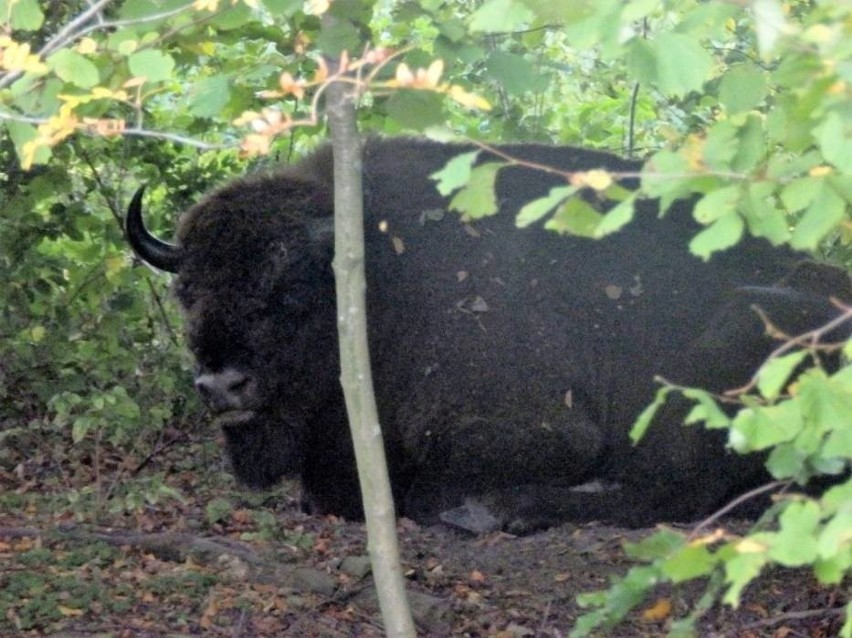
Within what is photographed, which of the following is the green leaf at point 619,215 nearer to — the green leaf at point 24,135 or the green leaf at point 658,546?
the green leaf at point 658,546

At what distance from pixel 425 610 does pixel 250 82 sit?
2.00 meters

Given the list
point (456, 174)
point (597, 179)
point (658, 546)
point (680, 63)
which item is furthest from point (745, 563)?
point (680, 63)

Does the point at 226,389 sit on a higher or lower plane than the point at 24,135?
lower

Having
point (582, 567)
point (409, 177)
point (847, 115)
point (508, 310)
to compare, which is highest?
point (847, 115)

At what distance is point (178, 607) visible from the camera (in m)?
4.68

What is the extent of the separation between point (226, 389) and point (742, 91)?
3917mm

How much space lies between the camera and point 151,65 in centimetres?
284

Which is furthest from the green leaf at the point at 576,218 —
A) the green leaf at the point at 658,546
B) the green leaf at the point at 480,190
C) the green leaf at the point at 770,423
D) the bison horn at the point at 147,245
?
the bison horn at the point at 147,245

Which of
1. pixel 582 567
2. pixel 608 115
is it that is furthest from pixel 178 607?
pixel 608 115

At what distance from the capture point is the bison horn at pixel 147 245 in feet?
21.1

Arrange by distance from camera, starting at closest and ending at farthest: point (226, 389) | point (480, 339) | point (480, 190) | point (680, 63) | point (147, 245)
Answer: point (680, 63) < point (480, 190) < point (226, 389) < point (480, 339) < point (147, 245)

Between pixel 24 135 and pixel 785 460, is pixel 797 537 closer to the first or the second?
pixel 785 460

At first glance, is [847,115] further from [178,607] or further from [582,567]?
[582,567]

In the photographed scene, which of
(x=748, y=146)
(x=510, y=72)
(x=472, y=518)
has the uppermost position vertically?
(x=510, y=72)
